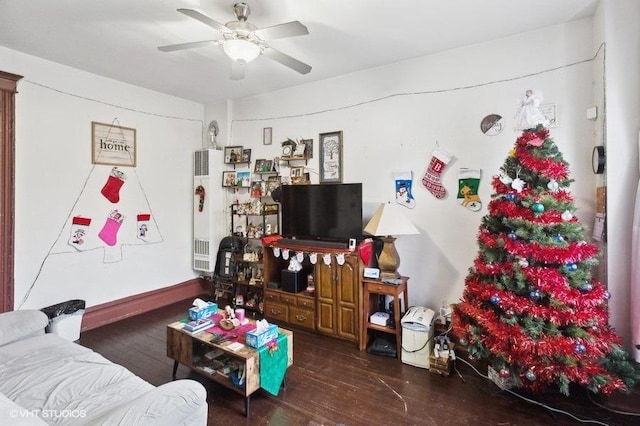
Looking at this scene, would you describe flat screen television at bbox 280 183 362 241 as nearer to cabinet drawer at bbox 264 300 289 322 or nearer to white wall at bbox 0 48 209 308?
cabinet drawer at bbox 264 300 289 322

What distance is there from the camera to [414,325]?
2.47 m

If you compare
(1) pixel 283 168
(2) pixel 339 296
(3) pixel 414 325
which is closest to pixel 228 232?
(1) pixel 283 168

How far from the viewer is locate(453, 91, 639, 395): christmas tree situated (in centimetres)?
175

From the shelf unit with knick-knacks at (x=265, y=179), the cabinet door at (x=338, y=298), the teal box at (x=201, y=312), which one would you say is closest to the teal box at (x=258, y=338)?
the teal box at (x=201, y=312)

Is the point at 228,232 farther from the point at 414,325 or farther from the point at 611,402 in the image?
the point at 611,402

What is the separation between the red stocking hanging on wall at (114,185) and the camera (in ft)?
10.9

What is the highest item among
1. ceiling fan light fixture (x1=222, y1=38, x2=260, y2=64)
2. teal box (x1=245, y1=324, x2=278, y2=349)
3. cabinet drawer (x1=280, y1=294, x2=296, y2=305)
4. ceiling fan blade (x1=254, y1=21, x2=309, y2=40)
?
ceiling fan blade (x1=254, y1=21, x2=309, y2=40)

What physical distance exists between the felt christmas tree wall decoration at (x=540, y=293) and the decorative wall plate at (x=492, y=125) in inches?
22.6

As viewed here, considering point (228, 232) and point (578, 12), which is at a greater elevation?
point (578, 12)

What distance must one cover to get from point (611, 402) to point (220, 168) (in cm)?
414

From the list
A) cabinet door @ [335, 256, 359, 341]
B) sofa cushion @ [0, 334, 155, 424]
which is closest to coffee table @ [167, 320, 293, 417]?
sofa cushion @ [0, 334, 155, 424]

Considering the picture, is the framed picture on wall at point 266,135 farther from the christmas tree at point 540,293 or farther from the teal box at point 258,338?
the christmas tree at point 540,293

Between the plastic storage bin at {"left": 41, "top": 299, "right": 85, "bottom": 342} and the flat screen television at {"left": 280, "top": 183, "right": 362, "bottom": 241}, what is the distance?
77.5 inches

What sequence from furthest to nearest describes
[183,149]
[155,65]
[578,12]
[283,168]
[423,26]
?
[183,149] < [283,168] < [155,65] < [423,26] < [578,12]
